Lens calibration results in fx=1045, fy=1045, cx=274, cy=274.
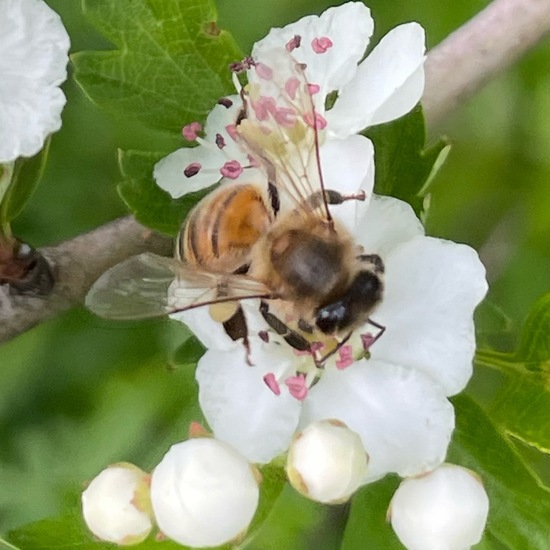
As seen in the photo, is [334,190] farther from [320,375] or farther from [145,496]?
[145,496]

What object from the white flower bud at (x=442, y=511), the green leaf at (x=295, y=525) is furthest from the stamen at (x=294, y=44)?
the green leaf at (x=295, y=525)

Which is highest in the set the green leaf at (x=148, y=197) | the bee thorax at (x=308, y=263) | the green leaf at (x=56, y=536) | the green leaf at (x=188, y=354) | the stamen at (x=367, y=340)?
the green leaf at (x=148, y=197)

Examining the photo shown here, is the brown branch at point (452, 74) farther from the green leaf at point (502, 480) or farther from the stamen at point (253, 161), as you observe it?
the green leaf at point (502, 480)

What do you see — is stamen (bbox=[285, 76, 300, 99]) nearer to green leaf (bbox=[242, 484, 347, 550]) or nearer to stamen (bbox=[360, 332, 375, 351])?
stamen (bbox=[360, 332, 375, 351])

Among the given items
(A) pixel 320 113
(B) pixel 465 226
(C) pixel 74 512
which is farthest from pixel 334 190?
(B) pixel 465 226

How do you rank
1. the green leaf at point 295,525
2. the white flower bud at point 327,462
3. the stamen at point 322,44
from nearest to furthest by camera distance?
the white flower bud at point 327,462
the stamen at point 322,44
the green leaf at point 295,525

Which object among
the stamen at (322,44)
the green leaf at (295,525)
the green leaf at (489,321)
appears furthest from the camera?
the green leaf at (295,525)

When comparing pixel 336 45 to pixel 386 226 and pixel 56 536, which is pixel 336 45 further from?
pixel 56 536
